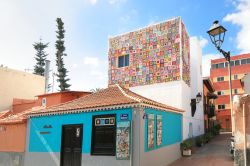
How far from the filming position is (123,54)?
22859 mm

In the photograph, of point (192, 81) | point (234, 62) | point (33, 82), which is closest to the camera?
point (192, 81)

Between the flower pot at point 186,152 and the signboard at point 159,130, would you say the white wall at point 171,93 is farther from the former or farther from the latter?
the signboard at point 159,130

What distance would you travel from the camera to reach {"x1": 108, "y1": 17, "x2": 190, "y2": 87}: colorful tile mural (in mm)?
19750

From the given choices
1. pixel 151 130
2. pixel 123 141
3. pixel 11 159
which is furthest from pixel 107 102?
pixel 11 159

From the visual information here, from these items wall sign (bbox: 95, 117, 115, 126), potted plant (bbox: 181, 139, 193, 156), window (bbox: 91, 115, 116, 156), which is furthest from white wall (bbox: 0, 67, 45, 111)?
potted plant (bbox: 181, 139, 193, 156)

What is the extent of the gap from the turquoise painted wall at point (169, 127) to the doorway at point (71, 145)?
368cm

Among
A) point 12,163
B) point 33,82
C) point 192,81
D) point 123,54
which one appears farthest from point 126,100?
point 33,82

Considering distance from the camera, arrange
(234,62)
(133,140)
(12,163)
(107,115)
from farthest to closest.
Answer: (234,62) < (12,163) < (107,115) < (133,140)

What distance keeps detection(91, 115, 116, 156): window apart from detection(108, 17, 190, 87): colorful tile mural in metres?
8.88

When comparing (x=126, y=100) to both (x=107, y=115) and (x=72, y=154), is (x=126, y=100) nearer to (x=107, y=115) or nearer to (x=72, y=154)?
(x=107, y=115)

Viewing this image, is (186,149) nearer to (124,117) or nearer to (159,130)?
(159,130)

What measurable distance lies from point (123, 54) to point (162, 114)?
999 cm

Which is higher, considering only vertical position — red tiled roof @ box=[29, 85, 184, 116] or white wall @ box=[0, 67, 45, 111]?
white wall @ box=[0, 67, 45, 111]

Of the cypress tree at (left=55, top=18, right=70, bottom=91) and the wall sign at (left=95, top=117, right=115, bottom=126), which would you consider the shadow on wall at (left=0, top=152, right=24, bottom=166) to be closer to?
the wall sign at (left=95, top=117, right=115, bottom=126)
